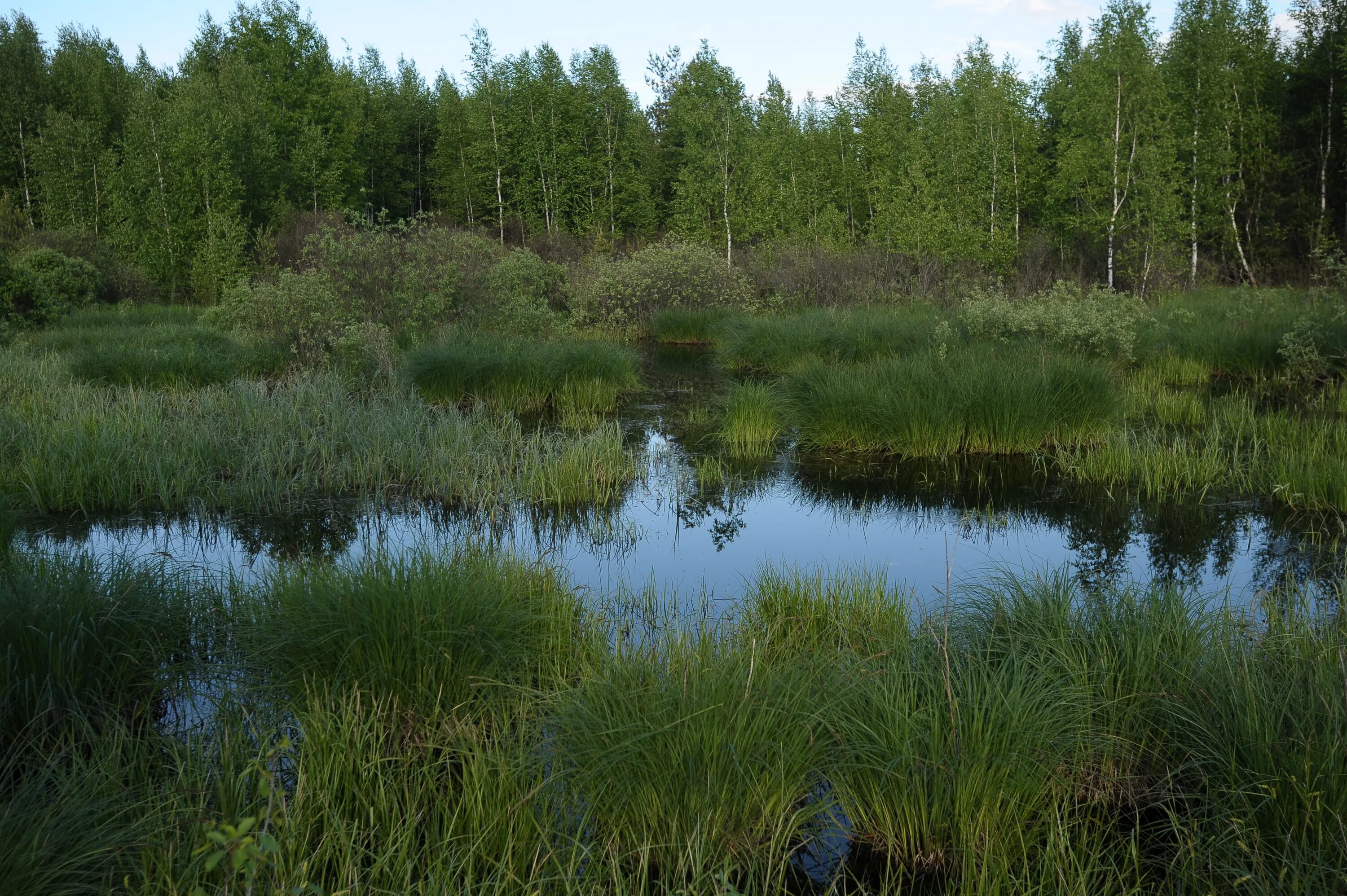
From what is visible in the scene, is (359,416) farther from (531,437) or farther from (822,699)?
(822,699)

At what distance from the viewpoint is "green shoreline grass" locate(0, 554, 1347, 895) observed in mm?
2846

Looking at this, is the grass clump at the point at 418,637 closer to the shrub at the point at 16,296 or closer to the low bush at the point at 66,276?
the shrub at the point at 16,296

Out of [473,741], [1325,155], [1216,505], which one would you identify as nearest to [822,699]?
[473,741]

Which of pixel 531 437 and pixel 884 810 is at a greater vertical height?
pixel 531 437

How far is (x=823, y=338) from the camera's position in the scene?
55.3 feet

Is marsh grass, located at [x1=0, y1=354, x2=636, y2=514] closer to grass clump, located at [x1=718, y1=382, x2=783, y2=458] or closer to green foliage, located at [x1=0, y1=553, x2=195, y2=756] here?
grass clump, located at [x1=718, y1=382, x2=783, y2=458]

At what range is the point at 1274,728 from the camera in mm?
3166

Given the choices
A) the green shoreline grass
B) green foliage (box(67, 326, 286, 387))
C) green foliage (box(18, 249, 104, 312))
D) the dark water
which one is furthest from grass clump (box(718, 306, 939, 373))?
green foliage (box(18, 249, 104, 312))

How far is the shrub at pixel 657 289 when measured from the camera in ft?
80.0

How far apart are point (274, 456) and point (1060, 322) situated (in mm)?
9498

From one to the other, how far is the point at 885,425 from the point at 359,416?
5051 mm

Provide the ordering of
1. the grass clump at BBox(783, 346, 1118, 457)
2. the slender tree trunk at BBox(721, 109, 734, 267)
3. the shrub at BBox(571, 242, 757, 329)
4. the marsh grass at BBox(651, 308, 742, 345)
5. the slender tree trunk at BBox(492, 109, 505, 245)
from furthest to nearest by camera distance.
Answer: the slender tree trunk at BBox(492, 109, 505, 245) → the slender tree trunk at BBox(721, 109, 734, 267) → the shrub at BBox(571, 242, 757, 329) → the marsh grass at BBox(651, 308, 742, 345) → the grass clump at BBox(783, 346, 1118, 457)

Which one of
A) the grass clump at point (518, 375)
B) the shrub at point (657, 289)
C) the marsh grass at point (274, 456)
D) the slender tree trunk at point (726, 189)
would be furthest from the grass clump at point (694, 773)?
the slender tree trunk at point (726, 189)

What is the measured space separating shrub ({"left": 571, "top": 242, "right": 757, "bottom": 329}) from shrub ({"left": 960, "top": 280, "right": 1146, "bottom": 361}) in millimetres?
10552
